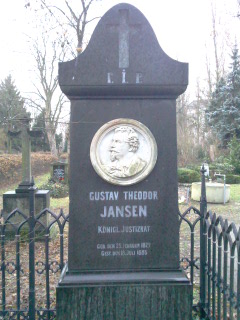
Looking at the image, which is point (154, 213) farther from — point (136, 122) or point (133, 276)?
point (136, 122)

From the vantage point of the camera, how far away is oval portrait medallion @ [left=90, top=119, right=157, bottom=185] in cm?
310

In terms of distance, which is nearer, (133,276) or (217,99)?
(133,276)

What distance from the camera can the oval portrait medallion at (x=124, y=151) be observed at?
10.2 ft

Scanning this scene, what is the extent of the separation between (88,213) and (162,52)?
160 cm

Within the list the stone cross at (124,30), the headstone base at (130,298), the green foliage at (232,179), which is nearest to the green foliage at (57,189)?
the green foliage at (232,179)

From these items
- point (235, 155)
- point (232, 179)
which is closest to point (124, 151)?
point (232, 179)

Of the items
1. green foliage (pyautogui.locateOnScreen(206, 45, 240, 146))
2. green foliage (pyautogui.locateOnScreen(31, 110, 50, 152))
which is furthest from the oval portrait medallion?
green foliage (pyautogui.locateOnScreen(206, 45, 240, 146))

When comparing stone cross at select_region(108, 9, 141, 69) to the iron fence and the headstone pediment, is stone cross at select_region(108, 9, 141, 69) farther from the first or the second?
the iron fence

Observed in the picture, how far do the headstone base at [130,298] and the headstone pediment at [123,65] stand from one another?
166 cm

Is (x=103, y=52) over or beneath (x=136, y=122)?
over

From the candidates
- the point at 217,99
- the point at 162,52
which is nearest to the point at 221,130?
the point at 217,99

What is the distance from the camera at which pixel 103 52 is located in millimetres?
3086

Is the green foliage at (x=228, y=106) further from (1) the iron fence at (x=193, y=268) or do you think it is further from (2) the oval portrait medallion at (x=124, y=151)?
(2) the oval portrait medallion at (x=124, y=151)

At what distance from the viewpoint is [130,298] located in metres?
2.97
